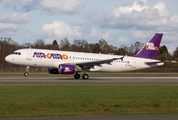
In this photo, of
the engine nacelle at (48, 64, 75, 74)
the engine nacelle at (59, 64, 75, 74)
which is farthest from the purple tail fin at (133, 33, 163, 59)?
the engine nacelle at (59, 64, 75, 74)

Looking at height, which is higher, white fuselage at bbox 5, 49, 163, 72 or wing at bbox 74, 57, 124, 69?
white fuselage at bbox 5, 49, 163, 72

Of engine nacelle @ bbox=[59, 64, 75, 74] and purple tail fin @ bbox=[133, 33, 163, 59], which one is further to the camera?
purple tail fin @ bbox=[133, 33, 163, 59]

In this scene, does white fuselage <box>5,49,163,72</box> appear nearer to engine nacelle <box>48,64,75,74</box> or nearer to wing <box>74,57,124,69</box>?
wing <box>74,57,124,69</box>
